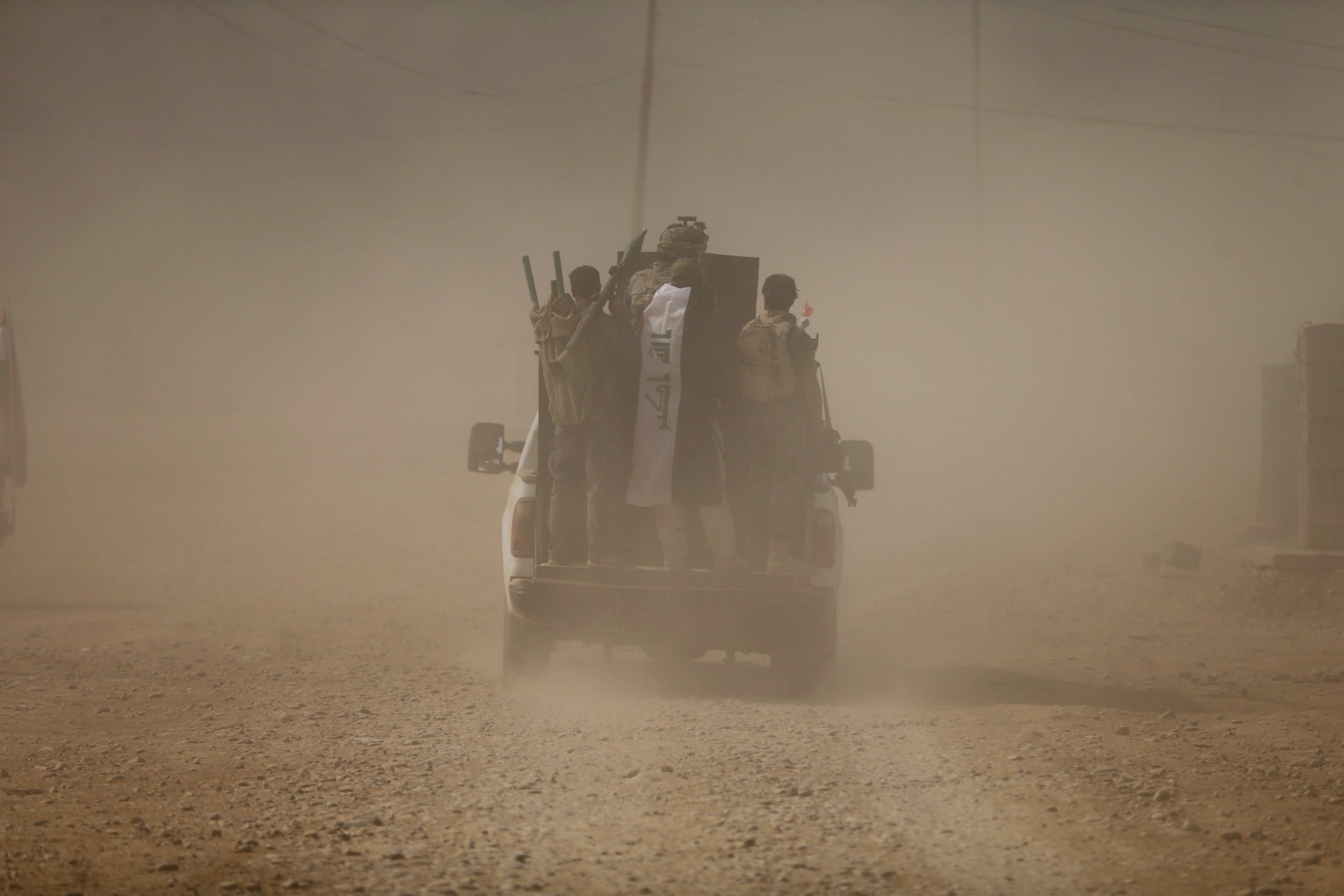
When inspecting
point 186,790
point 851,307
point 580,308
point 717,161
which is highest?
point 717,161

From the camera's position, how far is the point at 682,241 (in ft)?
26.6

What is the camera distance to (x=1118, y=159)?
4166 cm

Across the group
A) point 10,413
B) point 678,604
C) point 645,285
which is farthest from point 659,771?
point 10,413

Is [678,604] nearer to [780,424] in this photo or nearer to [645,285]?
[780,424]

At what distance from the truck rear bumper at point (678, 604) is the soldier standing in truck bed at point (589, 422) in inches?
5.9

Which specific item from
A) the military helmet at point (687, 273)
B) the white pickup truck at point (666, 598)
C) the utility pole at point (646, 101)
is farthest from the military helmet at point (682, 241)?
the utility pole at point (646, 101)

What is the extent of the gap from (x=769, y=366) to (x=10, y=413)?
7754mm

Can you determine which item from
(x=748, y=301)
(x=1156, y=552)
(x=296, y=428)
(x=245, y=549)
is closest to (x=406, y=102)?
(x=296, y=428)

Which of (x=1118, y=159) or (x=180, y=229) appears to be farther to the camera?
(x=180, y=229)

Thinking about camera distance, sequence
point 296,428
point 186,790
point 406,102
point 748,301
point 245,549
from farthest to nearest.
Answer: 1. point 406,102
2. point 296,428
3. point 245,549
4. point 748,301
5. point 186,790

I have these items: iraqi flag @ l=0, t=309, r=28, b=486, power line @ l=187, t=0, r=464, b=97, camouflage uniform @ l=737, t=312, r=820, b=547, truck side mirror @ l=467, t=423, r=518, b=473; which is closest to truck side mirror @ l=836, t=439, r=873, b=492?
camouflage uniform @ l=737, t=312, r=820, b=547

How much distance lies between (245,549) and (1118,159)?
32.0m

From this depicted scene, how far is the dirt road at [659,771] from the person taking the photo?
429 cm

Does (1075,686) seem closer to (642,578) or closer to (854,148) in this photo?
(642,578)
